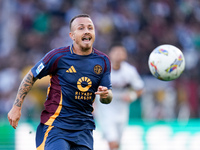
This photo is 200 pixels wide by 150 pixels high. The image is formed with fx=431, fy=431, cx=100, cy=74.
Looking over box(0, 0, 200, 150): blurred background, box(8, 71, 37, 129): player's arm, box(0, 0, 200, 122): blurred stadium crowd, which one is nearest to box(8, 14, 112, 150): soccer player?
box(8, 71, 37, 129): player's arm

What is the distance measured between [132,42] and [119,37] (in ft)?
1.56

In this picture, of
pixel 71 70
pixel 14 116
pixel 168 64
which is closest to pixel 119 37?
pixel 168 64

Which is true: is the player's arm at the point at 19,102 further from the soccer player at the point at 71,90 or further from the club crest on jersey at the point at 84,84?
the club crest on jersey at the point at 84,84

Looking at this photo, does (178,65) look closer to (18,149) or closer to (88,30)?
(88,30)

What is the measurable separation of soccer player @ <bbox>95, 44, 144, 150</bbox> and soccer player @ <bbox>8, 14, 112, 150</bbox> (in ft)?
10.7

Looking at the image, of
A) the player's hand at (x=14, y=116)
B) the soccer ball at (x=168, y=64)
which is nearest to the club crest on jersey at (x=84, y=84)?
the player's hand at (x=14, y=116)

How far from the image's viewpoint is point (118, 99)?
28.6 ft

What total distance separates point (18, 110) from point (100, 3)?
10518 mm

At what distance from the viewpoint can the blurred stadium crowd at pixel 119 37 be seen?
508 inches

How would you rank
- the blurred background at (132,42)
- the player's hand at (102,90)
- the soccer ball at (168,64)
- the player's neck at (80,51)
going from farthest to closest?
the blurred background at (132,42) < the soccer ball at (168,64) < the player's neck at (80,51) < the player's hand at (102,90)

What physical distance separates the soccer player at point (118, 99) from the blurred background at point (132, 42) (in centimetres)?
192

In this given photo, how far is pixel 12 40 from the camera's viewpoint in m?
14.0

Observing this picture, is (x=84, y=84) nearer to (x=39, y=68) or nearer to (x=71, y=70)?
(x=71, y=70)

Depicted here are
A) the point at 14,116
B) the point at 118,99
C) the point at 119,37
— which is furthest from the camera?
the point at 119,37
